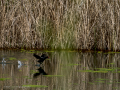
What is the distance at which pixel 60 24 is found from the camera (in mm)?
11055

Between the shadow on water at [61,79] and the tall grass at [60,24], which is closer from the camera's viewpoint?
the shadow on water at [61,79]

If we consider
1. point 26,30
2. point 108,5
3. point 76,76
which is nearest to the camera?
point 76,76

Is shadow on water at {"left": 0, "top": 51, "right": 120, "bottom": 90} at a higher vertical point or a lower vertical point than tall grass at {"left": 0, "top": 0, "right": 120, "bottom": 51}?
lower

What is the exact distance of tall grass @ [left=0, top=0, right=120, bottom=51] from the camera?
34.9ft

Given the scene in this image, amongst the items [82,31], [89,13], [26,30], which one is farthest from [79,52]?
[26,30]

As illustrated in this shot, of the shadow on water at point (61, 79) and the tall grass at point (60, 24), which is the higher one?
the tall grass at point (60, 24)

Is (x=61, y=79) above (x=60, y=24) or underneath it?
underneath

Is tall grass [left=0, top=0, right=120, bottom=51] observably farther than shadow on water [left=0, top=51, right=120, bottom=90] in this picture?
Yes

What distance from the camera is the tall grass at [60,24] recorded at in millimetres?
10643

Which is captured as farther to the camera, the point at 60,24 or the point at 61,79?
the point at 60,24

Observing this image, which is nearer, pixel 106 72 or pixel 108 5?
pixel 106 72

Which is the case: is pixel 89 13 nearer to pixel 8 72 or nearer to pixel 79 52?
pixel 79 52

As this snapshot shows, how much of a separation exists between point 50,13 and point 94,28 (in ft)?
6.26

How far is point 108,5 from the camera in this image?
10.4 m
